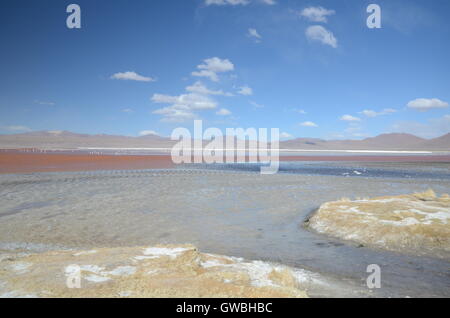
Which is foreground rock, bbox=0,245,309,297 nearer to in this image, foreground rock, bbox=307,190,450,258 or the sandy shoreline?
foreground rock, bbox=307,190,450,258

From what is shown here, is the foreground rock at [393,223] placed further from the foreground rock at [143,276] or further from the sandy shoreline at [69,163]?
the sandy shoreline at [69,163]

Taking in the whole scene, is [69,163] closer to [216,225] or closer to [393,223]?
[216,225]

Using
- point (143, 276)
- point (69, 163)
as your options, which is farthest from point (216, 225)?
point (69, 163)

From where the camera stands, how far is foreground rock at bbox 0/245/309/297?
481 cm

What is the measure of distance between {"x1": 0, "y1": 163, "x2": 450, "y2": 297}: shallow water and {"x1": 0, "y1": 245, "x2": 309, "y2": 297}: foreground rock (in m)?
1.04

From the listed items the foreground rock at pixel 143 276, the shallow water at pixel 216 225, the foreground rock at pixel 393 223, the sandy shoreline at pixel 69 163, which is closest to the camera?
the foreground rock at pixel 143 276

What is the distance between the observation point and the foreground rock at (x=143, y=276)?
481 centimetres

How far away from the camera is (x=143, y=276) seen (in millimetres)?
5453

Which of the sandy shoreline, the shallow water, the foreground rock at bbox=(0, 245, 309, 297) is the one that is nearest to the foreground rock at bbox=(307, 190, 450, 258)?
the shallow water

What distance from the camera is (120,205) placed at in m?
14.4

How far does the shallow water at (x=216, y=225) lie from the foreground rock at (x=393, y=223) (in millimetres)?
615

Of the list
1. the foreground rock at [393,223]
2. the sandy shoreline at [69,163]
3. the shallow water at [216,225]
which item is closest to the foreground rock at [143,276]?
the shallow water at [216,225]
